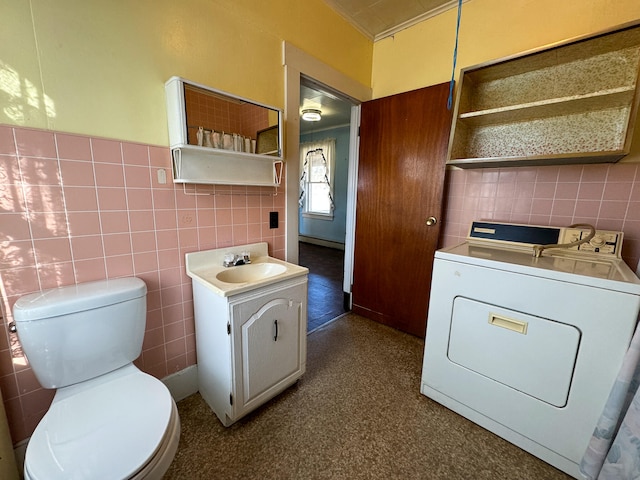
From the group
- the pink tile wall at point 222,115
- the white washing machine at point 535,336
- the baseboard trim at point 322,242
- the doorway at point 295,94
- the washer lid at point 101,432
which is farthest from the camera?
the baseboard trim at point 322,242

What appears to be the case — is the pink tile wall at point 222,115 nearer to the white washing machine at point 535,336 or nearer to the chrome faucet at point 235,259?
the chrome faucet at point 235,259

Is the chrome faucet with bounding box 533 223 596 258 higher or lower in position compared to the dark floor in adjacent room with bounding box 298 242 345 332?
higher

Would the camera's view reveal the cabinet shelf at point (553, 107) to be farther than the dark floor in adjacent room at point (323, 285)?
No

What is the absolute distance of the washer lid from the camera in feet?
2.35

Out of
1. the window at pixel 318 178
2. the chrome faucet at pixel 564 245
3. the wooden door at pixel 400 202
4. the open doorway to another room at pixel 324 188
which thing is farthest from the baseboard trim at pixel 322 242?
the chrome faucet at pixel 564 245

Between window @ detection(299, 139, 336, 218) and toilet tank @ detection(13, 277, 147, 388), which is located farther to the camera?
window @ detection(299, 139, 336, 218)

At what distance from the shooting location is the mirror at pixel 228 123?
50.7 inches

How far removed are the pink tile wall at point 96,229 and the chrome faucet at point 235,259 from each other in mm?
120

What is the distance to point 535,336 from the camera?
118cm

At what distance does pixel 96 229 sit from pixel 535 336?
6.74 feet

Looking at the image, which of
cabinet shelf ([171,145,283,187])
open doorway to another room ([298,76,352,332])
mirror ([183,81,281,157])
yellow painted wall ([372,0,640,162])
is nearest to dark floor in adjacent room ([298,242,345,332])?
open doorway to another room ([298,76,352,332])

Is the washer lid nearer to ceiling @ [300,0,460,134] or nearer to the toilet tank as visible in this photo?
the toilet tank

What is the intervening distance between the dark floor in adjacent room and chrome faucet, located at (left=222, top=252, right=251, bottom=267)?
3.54ft

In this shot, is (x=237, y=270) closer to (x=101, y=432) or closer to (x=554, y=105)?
(x=101, y=432)
